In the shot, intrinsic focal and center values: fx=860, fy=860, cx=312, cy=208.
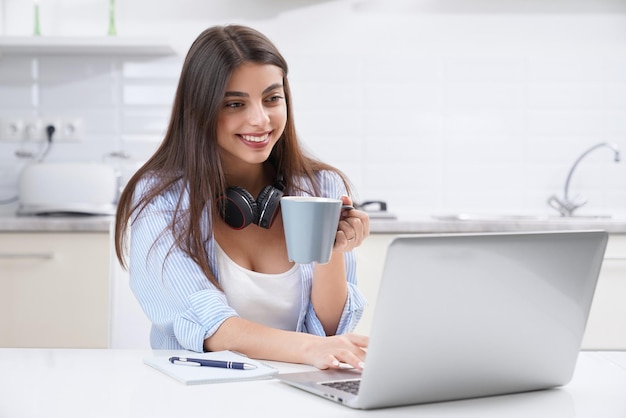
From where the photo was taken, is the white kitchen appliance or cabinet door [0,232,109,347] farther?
the white kitchen appliance

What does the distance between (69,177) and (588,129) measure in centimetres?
192

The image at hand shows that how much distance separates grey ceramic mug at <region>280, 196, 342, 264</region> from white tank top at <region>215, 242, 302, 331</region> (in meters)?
0.43

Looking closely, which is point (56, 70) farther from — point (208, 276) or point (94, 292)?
point (208, 276)

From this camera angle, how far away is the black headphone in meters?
1.54

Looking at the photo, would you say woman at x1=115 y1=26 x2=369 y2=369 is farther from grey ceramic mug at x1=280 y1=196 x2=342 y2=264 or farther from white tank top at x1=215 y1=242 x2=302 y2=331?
grey ceramic mug at x1=280 y1=196 x2=342 y2=264

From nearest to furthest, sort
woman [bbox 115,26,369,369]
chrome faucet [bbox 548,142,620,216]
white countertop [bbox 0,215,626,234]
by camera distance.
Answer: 1. woman [bbox 115,26,369,369]
2. white countertop [bbox 0,215,626,234]
3. chrome faucet [bbox 548,142,620,216]

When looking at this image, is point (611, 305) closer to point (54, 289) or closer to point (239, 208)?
point (239, 208)

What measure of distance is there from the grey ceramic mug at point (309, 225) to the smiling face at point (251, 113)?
1.56 feet

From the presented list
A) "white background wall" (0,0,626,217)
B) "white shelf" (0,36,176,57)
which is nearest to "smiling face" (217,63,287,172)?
A: "white shelf" (0,36,176,57)

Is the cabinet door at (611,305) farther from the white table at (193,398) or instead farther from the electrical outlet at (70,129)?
the electrical outlet at (70,129)

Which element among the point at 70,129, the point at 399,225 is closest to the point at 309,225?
the point at 399,225

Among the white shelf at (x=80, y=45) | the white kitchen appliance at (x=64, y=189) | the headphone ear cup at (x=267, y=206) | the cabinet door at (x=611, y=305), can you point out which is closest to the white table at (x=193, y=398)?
the headphone ear cup at (x=267, y=206)

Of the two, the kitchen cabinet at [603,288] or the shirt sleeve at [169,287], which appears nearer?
the shirt sleeve at [169,287]

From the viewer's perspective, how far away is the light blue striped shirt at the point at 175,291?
4.56 ft
